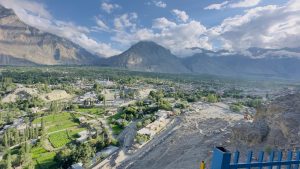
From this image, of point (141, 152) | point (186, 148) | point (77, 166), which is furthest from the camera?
point (77, 166)

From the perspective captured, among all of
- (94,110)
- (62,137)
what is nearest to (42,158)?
(62,137)

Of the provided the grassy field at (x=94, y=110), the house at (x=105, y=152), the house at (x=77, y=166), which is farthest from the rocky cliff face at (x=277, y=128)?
the grassy field at (x=94, y=110)

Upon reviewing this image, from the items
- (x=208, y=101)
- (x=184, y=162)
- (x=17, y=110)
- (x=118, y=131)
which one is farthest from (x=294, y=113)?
(x=17, y=110)

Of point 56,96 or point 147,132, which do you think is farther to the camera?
point 56,96

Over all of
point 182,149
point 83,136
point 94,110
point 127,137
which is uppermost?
point 182,149

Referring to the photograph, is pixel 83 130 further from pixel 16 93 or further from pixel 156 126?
pixel 16 93

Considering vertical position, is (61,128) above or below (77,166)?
below

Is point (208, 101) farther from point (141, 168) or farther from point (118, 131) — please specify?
point (141, 168)

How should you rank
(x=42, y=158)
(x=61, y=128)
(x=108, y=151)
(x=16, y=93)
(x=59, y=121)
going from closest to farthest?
(x=108, y=151)
(x=42, y=158)
(x=61, y=128)
(x=59, y=121)
(x=16, y=93)
